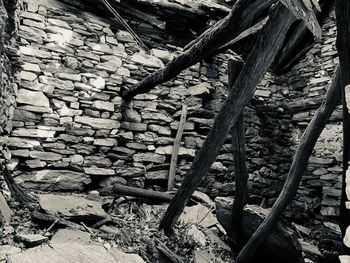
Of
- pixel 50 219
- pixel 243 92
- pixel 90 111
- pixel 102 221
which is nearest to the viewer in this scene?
pixel 243 92

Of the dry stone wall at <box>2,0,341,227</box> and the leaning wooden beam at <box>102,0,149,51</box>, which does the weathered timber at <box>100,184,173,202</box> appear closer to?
the dry stone wall at <box>2,0,341,227</box>

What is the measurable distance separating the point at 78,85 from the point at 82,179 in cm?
133

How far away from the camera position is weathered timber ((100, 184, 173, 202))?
3.79 m

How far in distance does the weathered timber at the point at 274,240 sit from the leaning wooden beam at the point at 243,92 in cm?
69

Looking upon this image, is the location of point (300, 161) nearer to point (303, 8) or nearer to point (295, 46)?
point (303, 8)

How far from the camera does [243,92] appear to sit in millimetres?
2219

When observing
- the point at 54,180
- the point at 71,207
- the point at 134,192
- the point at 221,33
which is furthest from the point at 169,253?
the point at 221,33

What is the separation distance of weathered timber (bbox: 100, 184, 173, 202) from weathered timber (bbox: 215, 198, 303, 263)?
1.08 metres

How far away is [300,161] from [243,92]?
810mm

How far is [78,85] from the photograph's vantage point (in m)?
3.98

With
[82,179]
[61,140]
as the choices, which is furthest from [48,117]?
[82,179]

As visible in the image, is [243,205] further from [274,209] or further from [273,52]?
[273,52]

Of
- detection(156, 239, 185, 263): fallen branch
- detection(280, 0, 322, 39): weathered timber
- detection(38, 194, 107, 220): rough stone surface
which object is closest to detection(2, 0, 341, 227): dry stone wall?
detection(38, 194, 107, 220): rough stone surface

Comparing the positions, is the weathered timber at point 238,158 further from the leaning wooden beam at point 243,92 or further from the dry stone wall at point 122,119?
Result: the dry stone wall at point 122,119
